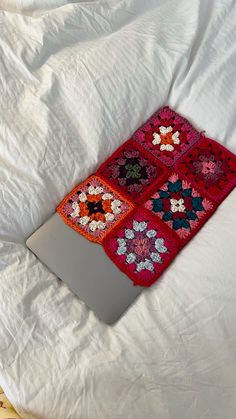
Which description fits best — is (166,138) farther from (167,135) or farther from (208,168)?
(208,168)

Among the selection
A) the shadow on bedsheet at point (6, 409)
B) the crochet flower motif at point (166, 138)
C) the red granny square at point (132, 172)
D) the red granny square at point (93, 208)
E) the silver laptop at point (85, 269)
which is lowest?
the shadow on bedsheet at point (6, 409)

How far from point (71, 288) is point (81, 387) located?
0.67 feet

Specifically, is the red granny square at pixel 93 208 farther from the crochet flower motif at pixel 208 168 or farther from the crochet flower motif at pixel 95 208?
the crochet flower motif at pixel 208 168

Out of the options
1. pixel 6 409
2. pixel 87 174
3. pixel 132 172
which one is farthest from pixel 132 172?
pixel 6 409

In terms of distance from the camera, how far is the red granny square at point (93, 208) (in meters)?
1.00

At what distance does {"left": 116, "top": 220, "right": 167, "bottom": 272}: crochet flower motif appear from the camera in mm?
964

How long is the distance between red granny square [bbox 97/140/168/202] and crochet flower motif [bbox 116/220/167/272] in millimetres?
84

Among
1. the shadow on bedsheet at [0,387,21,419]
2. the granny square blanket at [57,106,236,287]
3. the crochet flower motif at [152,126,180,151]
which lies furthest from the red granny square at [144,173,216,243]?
the shadow on bedsheet at [0,387,21,419]

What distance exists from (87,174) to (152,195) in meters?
0.17

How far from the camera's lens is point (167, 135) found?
3.70ft

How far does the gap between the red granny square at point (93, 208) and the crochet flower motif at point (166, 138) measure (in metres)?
0.19

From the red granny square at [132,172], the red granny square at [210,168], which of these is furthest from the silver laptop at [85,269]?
the red granny square at [210,168]

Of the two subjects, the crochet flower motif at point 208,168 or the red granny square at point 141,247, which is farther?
the crochet flower motif at point 208,168

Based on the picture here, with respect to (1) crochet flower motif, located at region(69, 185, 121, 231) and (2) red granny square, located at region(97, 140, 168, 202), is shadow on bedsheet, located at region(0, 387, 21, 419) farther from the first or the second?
(2) red granny square, located at region(97, 140, 168, 202)
